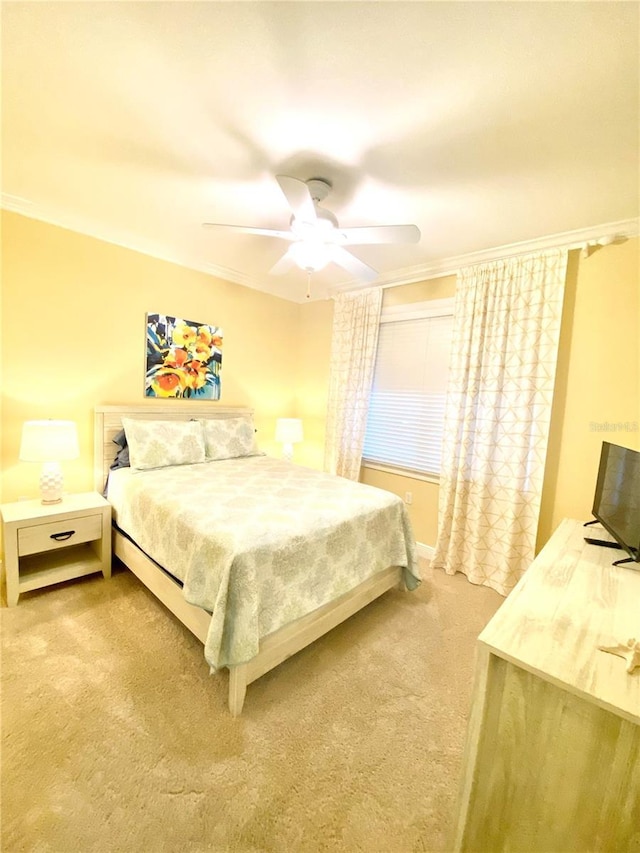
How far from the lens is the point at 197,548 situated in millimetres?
1676

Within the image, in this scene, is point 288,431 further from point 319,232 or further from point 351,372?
point 319,232

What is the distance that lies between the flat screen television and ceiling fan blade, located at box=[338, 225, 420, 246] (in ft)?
4.88

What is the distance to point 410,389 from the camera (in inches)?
130

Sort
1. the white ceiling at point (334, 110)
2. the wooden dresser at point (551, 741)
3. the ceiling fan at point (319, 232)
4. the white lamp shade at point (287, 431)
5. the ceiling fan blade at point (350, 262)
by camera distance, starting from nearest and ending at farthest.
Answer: the wooden dresser at point (551, 741), the white ceiling at point (334, 110), the ceiling fan at point (319, 232), the ceiling fan blade at point (350, 262), the white lamp shade at point (287, 431)

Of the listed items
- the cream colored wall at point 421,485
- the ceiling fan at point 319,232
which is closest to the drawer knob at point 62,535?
the ceiling fan at point 319,232

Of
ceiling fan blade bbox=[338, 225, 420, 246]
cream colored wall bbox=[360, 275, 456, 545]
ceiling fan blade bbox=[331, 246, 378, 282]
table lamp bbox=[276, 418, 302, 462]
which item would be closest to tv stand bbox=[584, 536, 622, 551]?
cream colored wall bbox=[360, 275, 456, 545]

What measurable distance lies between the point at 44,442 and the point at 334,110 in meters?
2.43

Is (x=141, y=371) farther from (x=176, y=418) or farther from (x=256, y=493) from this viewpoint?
(x=256, y=493)

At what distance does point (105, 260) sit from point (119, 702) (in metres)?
2.96

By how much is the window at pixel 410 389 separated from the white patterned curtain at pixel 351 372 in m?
0.10

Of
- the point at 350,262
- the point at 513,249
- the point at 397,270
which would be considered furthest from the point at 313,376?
the point at 513,249

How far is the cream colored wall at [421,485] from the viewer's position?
3080 millimetres

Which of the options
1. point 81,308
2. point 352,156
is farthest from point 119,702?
point 352,156

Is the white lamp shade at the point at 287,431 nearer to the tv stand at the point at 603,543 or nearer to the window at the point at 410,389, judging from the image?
the window at the point at 410,389
